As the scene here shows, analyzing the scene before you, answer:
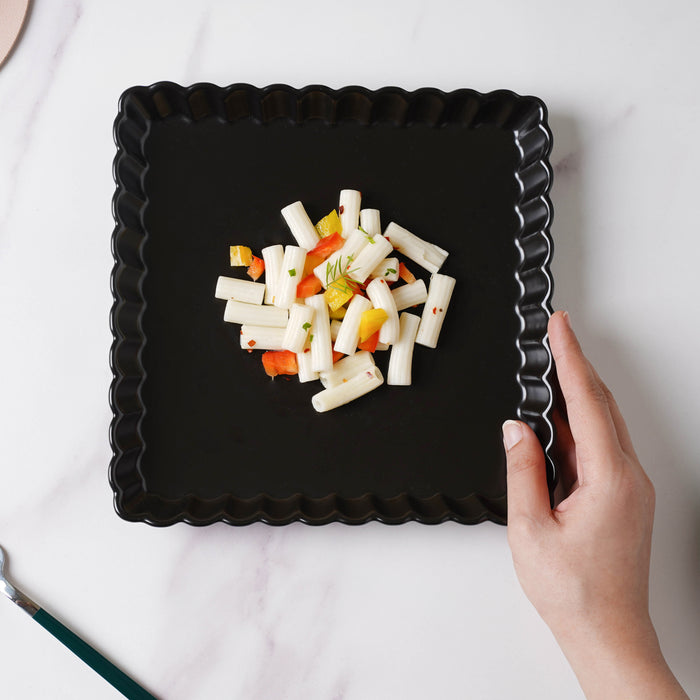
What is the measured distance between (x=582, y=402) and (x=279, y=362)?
539 millimetres

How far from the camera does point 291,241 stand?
1155mm

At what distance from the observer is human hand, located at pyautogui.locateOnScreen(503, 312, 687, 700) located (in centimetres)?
97

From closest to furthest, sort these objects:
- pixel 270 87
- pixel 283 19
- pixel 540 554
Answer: pixel 540 554 < pixel 270 87 < pixel 283 19

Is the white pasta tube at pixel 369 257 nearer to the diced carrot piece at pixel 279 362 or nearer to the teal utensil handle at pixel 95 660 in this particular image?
the diced carrot piece at pixel 279 362

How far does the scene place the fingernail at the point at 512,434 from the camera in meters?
1.07

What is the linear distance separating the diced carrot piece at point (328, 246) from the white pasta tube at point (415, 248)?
0.09 metres

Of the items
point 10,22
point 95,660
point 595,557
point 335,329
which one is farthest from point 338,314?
point 10,22

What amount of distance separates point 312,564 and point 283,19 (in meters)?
1.08

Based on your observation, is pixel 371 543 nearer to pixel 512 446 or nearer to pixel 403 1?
pixel 512 446

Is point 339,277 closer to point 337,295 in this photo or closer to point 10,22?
point 337,295

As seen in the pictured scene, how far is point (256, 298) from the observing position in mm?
1130

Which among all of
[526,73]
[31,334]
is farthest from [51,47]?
[526,73]

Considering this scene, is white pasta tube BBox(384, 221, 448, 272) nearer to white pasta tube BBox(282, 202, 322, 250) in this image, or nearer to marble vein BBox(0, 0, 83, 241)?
white pasta tube BBox(282, 202, 322, 250)

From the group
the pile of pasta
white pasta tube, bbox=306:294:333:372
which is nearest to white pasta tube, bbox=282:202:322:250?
the pile of pasta
